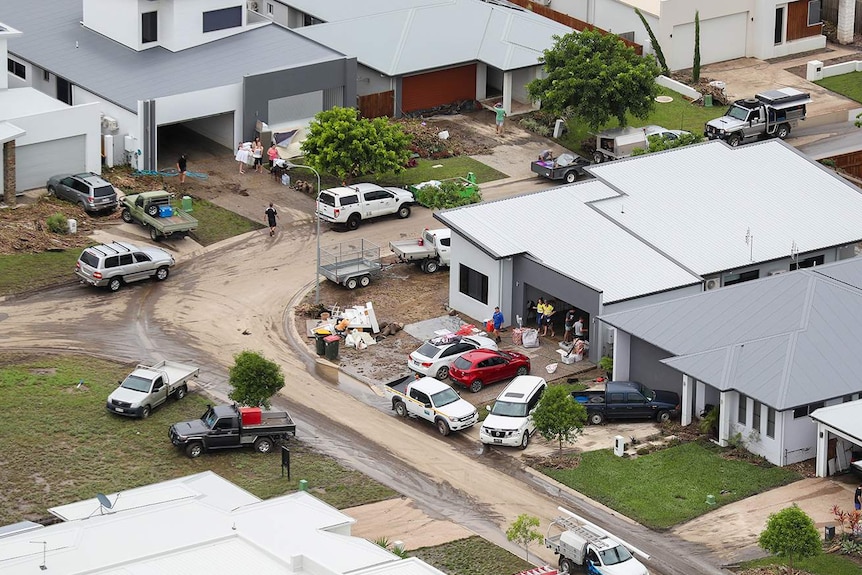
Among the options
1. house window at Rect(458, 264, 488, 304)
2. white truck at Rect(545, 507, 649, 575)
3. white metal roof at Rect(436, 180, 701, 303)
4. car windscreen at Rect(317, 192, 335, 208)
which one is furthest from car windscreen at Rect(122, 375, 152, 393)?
car windscreen at Rect(317, 192, 335, 208)

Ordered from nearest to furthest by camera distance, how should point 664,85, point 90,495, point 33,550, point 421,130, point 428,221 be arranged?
point 33,550 < point 90,495 < point 428,221 < point 421,130 < point 664,85

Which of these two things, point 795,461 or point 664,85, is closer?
point 795,461

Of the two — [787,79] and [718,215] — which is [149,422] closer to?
[718,215]

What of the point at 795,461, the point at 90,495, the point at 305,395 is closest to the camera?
the point at 90,495

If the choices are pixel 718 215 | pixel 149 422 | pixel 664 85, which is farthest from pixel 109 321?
pixel 664 85

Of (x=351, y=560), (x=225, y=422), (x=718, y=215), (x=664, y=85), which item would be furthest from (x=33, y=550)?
(x=664, y=85)

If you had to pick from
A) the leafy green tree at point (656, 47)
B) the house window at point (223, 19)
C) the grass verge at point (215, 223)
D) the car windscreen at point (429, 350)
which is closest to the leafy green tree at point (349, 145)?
the grass verge at point (215, 223)

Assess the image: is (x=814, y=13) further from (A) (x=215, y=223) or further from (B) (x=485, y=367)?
(B) (x=485, y=367)

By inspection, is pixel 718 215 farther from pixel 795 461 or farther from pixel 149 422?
pixel 149 422
